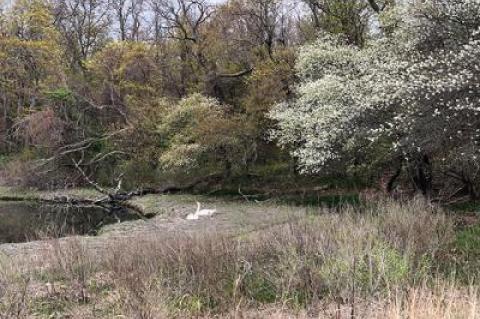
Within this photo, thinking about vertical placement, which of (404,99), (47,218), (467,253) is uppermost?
(404,99)

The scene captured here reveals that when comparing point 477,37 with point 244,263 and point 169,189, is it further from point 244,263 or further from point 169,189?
point 169,189

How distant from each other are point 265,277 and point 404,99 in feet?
23.5

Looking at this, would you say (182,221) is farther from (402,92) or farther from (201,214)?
(402,92)

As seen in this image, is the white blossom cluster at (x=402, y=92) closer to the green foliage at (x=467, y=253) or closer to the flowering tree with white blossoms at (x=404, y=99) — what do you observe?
the flowering tree with white blossoms at (x=404, y=99)

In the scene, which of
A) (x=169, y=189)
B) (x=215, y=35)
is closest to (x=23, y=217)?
(x=169, y=189)

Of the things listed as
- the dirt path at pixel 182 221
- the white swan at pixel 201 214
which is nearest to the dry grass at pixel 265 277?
the dirt path at pixel 182 221

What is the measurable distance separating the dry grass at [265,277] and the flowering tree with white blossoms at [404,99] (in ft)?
11.5

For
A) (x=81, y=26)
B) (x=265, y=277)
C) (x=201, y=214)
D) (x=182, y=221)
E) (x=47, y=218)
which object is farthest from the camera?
(x=81, y=26)

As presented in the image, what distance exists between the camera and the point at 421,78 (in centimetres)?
1198

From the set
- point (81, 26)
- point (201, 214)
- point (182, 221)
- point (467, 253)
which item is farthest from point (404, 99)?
point (81, 26)

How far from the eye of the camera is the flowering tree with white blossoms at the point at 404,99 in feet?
37.9

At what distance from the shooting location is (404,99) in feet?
41.1

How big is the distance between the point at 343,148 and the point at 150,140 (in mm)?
13790

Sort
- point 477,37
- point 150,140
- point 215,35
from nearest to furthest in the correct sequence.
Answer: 1. point 477,37
2. point 150,140
3. point 215,35
